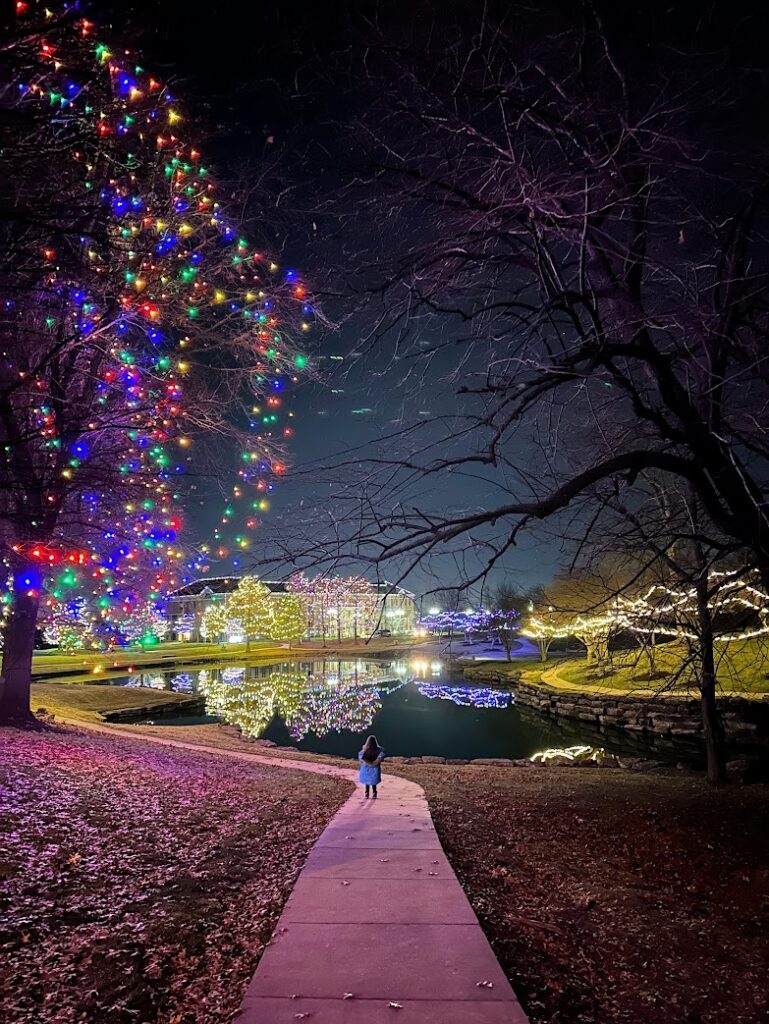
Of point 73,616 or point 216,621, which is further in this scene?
point 216,621

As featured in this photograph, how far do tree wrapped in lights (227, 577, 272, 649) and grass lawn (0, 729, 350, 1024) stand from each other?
49.6 meters

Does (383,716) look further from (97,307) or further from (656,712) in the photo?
(97,307)

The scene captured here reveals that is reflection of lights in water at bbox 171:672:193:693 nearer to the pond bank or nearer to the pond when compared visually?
the pond

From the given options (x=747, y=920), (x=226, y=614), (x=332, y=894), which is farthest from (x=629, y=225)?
(x=226, y=614)

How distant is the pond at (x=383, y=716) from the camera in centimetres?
2177

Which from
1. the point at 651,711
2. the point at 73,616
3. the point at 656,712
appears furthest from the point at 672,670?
the point at 73,616

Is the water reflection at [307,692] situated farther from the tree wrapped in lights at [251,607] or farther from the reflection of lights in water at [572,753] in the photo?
the tree wrapped in lights at [251,607]

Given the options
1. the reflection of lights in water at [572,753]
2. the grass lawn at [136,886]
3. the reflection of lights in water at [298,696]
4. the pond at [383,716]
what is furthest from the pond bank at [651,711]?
the grass lawn at [136,886]

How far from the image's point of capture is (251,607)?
5816 centimetres

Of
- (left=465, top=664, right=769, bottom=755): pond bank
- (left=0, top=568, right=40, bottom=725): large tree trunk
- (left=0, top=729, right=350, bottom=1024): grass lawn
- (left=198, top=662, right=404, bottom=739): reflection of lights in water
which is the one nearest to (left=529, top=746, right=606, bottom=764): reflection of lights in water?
(left=465, top=664, right=769, bottom=755): pond bank

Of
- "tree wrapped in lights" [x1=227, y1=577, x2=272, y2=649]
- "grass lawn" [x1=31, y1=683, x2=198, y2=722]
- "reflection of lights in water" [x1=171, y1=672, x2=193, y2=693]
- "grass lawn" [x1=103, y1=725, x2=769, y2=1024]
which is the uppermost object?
"tree wrapped in lights" [x1=227, y1=577, x2=272, y2=649]

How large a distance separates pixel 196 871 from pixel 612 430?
650cm

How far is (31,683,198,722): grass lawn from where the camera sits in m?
23.2

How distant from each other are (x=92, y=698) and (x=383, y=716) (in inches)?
547
